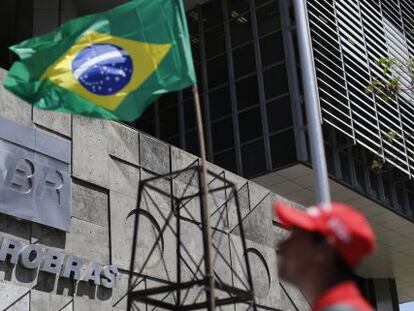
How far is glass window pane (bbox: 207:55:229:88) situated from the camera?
28.7 m

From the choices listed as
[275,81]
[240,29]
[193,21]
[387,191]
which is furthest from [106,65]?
[387,191]

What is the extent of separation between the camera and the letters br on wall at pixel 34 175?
45.3ft

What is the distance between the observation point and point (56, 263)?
13977 millimetres

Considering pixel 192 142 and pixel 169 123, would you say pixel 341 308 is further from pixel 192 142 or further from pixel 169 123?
pixel 169 123

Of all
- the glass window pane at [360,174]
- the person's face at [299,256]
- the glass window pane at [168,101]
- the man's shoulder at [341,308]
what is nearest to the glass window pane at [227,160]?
the glass window pane at [168,101]

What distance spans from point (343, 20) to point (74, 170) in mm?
15870

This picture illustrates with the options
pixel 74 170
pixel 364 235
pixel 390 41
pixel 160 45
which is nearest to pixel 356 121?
pixel 390 41

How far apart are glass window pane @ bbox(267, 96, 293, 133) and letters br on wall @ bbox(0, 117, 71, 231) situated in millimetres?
11874

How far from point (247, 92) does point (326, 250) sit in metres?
24.8

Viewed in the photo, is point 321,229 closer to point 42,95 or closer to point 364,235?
point 364,235

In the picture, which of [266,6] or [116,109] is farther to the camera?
[266,6]

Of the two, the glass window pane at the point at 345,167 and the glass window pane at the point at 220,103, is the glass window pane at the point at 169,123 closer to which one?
the glass window pane at the point at 220,103

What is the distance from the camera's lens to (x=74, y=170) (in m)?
15.1

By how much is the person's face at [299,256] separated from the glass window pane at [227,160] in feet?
78.3
